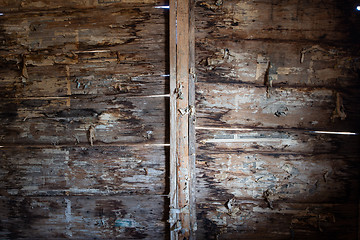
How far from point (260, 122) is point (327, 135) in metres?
0.39

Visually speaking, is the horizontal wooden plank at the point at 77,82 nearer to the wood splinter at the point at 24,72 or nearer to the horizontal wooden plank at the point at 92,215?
the wood splinter at the point at 24,72

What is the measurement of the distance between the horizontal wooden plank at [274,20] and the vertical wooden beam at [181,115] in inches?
4.1

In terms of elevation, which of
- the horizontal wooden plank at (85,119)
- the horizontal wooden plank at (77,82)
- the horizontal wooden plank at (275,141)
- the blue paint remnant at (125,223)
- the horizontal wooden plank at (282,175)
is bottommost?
the blue paint remnant at (125,223)

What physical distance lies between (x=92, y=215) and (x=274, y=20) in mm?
1532

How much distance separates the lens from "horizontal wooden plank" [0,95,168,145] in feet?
3.30

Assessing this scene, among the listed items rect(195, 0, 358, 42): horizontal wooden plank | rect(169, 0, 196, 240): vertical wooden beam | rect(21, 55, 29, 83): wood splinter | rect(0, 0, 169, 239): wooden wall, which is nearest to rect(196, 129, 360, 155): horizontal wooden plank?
rect(169, 0, 196, 240): vertical wooden beam

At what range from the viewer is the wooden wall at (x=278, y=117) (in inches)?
38.3

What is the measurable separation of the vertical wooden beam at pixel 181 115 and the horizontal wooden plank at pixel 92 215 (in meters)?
0.11

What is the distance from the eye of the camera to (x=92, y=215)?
3.39ft

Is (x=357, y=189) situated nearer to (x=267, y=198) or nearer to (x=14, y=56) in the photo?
(x=267, y=198)

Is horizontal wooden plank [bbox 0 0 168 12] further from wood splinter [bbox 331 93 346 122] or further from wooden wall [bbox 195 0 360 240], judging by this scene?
wood splinter [bbox 331 93 346 122]

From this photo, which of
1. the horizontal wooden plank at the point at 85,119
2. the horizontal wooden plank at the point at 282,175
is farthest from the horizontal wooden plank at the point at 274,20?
the horizontal wooden plank at the point at 282,175

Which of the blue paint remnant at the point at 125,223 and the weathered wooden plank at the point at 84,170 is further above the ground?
the weathered wooden plank at the point at 84,170

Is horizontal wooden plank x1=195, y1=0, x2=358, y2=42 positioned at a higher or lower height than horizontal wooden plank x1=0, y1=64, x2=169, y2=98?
higher
